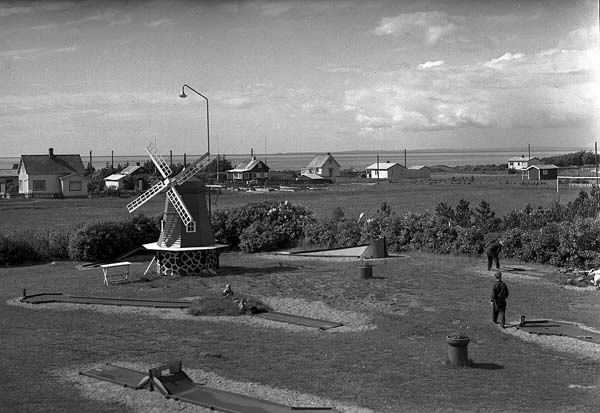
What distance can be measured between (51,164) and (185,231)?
190ft

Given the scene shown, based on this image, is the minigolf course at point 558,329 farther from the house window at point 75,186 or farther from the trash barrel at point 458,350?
the house window at point 75,186

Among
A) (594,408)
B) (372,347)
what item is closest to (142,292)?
(372,347)

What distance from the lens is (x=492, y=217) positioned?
107ft

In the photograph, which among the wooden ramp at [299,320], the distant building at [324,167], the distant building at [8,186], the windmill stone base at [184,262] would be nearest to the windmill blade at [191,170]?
the windmill stone base at [184,262]

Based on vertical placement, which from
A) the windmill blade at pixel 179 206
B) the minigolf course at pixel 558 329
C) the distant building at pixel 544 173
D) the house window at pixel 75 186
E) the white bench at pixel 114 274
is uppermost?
the distant building at pixel 544 173

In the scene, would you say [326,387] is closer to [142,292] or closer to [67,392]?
[67,392]

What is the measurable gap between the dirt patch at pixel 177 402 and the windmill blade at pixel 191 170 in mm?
14413

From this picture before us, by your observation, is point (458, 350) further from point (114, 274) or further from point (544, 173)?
point (544, 173)

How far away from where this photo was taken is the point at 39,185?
78562mm

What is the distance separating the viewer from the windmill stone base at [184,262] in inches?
1077

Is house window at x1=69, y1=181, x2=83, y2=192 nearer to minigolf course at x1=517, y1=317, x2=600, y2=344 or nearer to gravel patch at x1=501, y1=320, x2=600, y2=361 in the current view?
minigolf course at x1=517, y1=317, x2=600, y2=344

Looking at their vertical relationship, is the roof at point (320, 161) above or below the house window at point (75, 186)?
above

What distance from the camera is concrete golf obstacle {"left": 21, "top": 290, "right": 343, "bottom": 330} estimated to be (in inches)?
728

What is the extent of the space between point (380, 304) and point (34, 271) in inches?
641
